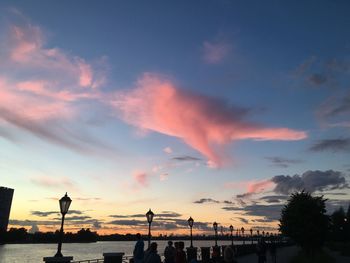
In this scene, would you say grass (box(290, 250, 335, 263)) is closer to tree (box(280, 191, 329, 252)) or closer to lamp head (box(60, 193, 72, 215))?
tree (box(280, 191, 329, 252))

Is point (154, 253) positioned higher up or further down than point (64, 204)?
further down

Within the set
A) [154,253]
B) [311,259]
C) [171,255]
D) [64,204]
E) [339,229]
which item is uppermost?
[339,229]

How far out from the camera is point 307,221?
129 feet

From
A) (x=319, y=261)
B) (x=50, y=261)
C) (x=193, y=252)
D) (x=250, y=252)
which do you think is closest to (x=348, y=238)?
(x=250, y=252)

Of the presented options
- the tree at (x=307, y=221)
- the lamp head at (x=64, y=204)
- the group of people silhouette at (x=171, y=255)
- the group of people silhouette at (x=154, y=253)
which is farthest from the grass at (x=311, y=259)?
the lamp head at (x=64, y=204)

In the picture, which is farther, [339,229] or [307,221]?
[339,229]

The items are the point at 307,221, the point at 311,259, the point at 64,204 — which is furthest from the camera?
the point at 307,221

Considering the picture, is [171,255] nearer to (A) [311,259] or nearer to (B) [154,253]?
(B) [154,253]

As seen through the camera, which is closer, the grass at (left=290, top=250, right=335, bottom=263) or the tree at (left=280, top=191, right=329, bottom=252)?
the grass at (left=290, top=250, right=335, bottom=263)

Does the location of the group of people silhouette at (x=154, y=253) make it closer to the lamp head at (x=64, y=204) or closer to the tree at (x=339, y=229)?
the lamp head at (x=64, y=204)

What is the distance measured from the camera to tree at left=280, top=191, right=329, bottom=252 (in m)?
38.3

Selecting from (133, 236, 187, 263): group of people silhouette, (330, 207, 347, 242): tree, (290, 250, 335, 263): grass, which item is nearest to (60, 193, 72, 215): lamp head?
(133, 236, 187, 263): group of people silhouette

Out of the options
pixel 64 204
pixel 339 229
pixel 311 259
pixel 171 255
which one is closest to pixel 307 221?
pixel 311 259

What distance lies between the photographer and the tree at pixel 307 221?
1507 inches
